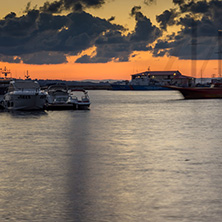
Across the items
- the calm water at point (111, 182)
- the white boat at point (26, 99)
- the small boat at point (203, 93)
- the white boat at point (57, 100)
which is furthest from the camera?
the small boat at point (203, 93)

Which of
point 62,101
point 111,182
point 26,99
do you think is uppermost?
point 26,99

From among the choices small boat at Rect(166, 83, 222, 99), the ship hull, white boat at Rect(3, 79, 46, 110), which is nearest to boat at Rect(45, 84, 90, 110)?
white boat at Rect(3, 79, 46, 110)

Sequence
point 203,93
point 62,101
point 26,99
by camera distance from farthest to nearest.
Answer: point 203,93 → point 62,101 → point 26,99

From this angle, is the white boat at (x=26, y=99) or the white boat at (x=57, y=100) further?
the white boat at (x=57, y=100)

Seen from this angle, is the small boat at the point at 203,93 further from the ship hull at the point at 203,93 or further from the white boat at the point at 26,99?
the white boat at the point at 26,99

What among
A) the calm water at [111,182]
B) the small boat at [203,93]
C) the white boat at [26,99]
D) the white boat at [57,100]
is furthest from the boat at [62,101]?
the small boat at [203,93]

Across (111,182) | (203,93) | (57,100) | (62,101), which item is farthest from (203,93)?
(111,182)

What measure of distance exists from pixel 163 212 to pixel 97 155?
Answer: 351 inches

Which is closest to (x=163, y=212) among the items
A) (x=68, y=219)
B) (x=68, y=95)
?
(x=68, y=219)

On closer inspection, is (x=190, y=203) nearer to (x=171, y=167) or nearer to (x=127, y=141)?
(x=171, y=167)

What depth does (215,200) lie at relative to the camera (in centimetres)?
1013

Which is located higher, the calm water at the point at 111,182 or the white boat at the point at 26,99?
the white boat at the point at 26,99

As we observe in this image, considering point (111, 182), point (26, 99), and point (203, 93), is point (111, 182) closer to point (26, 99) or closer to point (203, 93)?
point (26, 99)

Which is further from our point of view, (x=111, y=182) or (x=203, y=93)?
(x=203, y=93)
